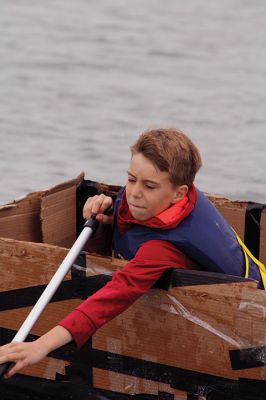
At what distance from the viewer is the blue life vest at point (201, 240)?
3.20m

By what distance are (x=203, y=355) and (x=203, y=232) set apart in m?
0.38

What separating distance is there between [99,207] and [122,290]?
63cm

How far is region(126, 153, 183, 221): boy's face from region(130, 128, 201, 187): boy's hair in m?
0.02

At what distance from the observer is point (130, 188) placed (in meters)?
3.22

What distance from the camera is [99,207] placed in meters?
3.59

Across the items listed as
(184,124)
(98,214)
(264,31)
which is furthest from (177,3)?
(98,214)

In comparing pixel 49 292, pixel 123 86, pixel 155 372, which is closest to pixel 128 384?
pixel 155 372

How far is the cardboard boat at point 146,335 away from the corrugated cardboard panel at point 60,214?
52cm

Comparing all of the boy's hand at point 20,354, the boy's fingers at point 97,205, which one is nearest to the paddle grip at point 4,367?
the boy's hand at point 20,354

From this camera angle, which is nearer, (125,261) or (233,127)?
(125,261)

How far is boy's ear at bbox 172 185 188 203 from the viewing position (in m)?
3.23

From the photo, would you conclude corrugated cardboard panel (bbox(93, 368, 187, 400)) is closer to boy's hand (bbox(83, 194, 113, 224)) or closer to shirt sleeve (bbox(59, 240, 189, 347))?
shirt sleeve (bbox(59, 240, 189, 347))

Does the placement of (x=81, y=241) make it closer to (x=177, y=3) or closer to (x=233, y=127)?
(x=233, y=127)

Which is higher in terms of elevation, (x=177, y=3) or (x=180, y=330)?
(x=177, y=3)
